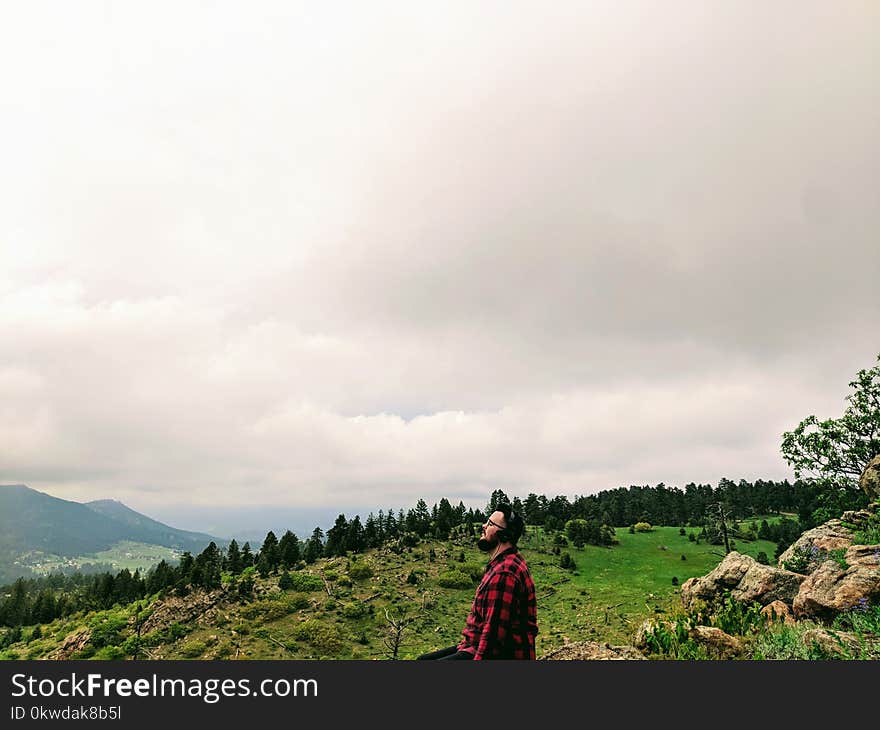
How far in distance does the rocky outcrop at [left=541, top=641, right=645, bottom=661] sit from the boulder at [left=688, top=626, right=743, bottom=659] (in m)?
1.75

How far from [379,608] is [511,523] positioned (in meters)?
38.7

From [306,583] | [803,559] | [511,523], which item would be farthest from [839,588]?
[306,583]

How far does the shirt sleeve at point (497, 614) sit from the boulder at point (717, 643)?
891cm

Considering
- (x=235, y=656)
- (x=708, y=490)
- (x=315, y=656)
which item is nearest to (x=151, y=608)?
(x=235, y=656)

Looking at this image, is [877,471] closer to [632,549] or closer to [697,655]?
[697,655]

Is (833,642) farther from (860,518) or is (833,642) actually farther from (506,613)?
(860,518)

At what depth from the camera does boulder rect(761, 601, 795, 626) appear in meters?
11.3

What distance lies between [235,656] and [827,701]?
33898mm

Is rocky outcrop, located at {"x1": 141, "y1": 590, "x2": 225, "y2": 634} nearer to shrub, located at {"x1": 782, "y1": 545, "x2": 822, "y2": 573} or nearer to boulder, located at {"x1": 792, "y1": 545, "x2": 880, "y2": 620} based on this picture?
shrub, located at {"x1": 782, "y1": 545, "x2": 822, "y2": 573}

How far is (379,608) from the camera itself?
127 ft

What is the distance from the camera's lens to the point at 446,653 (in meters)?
4.91

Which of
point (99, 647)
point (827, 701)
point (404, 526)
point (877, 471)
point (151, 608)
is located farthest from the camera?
point (404, 526)

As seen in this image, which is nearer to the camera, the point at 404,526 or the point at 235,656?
the point at 235,656

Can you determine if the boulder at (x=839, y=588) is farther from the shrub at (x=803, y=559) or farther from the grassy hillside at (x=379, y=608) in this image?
the grassy hillside at (x=379, y=608)
